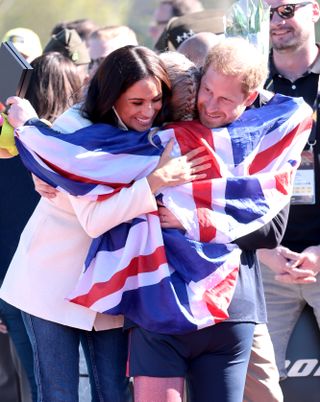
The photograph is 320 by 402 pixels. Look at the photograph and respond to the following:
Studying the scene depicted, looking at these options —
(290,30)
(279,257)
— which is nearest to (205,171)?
(279,257)

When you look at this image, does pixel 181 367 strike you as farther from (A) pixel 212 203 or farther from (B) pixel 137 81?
(B) pixel 137 81

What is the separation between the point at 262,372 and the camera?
3.80 m

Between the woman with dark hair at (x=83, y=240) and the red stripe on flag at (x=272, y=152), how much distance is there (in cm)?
21

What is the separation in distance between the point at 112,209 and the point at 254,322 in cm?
58

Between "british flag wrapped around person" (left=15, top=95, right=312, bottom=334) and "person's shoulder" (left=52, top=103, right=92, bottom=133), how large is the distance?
0.20 ft

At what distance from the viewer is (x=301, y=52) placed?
15.7ft

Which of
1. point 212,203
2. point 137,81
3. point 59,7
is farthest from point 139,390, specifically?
point 59,7

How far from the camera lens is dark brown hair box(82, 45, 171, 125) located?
3318 millimetres

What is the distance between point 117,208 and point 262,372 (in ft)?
3.09

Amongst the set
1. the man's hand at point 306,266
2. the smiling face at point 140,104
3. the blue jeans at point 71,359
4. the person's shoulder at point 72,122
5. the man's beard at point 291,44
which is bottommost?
the man's hand at point 306,266

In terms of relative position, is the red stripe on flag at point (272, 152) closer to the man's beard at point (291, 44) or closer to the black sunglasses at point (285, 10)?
the man's beard at point (291, 44)

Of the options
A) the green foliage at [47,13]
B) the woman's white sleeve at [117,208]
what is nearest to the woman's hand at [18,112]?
the woman's white sleeve at [117,208]

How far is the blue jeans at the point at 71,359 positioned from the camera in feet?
11.6

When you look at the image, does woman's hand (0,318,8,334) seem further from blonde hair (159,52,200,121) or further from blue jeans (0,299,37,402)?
blonde hair (159,52,200,121)
